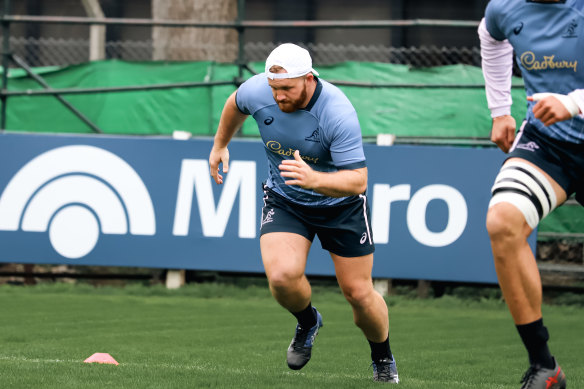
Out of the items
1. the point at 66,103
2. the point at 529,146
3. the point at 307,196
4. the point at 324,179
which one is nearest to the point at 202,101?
the point at 66,103

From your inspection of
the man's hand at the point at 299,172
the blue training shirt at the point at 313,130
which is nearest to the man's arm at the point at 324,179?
the man's hand at the point at 299,172

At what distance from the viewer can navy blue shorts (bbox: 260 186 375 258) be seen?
227 inches

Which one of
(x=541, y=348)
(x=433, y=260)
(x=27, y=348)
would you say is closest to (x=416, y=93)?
(x=433, y=260)

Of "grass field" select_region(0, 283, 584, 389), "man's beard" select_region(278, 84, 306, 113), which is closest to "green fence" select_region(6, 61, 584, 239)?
"grass field" select_region(0, 283, 584, 389)

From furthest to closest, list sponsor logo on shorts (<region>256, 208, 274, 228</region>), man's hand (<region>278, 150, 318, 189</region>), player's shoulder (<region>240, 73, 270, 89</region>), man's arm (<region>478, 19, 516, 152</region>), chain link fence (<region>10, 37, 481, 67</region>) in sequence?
chain link fence (<region>10, 37, 481, 67</region>) < sponsor logo on shorts (<region>256, 208, 274, 228</region>) < player's shoulder (<region>240, 73, 270, 89</region>) < man's arm (<region>478, 19, 516, 152</region>) < man's hand (<region>278, 150, 318, 189</region>)

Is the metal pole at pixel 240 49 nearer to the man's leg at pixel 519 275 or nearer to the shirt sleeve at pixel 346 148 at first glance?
the shirt sleeve at pixel 346 148

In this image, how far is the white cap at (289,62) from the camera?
528 cm

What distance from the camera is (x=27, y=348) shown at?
724cm

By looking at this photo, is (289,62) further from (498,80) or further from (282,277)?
(282,277)

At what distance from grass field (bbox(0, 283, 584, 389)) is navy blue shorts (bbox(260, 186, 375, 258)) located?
0.82 metres

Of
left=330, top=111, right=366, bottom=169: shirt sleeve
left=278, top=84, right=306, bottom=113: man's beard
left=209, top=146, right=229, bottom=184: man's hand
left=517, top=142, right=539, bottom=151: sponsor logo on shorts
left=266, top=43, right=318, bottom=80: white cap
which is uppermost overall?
left=266, top=43, right=318, bottom=80: white cap

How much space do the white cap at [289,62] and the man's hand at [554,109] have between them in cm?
151

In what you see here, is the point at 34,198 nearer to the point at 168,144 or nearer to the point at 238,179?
the point at 168,144

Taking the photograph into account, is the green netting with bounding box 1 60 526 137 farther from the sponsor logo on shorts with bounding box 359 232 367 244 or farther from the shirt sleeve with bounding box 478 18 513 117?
the shirt sleeve with bounding box 478 18 513 117
